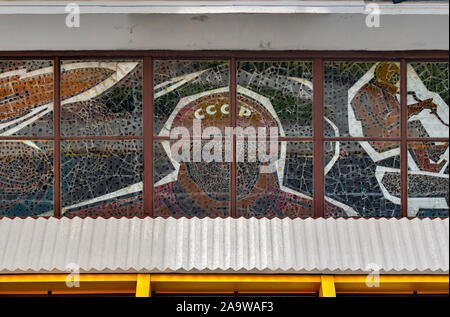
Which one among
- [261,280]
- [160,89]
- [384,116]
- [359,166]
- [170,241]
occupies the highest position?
[160,89]

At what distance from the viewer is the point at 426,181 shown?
5.02m

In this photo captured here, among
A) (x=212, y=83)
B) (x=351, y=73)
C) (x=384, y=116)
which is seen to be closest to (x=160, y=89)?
(x=212, y=83)

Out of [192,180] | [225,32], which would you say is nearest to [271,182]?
[192,180]

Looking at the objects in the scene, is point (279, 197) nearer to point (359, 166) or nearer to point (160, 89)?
point (359, 166)

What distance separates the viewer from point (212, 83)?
5000 millimetres

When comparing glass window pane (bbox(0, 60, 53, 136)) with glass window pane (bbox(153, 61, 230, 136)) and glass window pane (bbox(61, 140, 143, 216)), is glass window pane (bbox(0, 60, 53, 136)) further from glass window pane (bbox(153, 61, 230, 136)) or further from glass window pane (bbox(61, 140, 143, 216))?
glass window pane (bbox(153, 61, 230, 136))

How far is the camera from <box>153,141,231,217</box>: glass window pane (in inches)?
196

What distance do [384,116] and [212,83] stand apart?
6.53ft

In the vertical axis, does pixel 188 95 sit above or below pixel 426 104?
above

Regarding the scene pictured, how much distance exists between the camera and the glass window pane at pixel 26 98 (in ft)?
16.3

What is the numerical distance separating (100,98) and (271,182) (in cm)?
215

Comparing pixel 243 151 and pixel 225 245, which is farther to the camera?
pixel 243 151

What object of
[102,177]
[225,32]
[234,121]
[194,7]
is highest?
[225,32]

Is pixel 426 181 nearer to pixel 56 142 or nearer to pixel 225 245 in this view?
pixel 225 245
